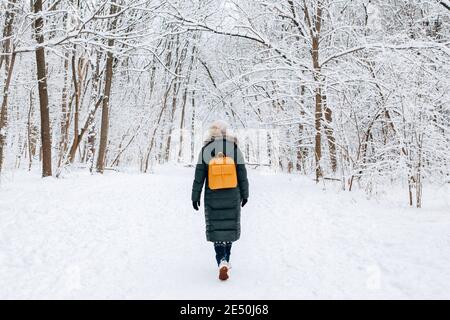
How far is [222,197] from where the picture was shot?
4457mm

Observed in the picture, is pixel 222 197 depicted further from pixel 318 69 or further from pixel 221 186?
pixel 318 69

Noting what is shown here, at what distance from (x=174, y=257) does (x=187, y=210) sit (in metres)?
3.39

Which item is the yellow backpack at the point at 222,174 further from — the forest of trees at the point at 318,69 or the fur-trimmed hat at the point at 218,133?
the forest of trees at the point at 318,69

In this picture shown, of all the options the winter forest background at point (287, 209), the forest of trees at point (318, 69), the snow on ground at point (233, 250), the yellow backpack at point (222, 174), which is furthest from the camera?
the forest of trees at point (318, 69)

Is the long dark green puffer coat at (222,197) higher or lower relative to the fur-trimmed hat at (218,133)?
lower

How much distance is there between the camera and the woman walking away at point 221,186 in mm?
4422

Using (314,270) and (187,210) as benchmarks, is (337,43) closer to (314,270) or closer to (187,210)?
(187,210)

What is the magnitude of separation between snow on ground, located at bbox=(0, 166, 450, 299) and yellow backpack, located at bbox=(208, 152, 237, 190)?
3.43ft

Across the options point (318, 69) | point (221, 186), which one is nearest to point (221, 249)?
point (221, 186)

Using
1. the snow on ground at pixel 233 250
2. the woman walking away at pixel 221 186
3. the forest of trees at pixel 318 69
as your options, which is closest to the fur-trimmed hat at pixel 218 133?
the woman walking away at pixel 221 186

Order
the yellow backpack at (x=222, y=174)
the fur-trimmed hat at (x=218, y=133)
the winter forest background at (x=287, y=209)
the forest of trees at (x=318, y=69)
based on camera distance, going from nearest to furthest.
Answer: the winter forest background at (x=287, y=209) → the yellow backpack at (x=222, y=174) → the fur-trimmed hat at (x=218, y=133) → the forest of trees at (x=318, y=69)

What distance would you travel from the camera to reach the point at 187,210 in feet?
28.3

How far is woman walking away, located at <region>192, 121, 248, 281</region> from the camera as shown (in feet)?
14.5

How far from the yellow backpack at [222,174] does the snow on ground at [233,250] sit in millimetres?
1046
